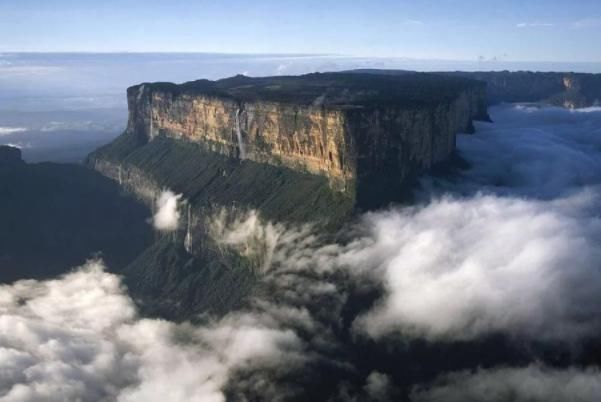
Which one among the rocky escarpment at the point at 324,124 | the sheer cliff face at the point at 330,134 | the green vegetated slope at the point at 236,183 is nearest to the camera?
the sheer cliff face at the point at 330,134

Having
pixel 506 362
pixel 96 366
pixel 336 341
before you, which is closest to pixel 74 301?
pixel 96 366

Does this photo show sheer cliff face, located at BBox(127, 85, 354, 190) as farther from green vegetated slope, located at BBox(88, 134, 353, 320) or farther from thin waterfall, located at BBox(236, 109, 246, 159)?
green vegetated slope, located at BBox(88, 134, 353, 320)

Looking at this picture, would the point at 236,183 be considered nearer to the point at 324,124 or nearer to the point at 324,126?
the point at 324,126

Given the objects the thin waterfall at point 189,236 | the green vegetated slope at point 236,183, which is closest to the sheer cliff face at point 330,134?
the green vegetated slope at point 236,183

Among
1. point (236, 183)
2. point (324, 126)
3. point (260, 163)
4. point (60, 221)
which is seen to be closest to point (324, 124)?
point (324, 126)

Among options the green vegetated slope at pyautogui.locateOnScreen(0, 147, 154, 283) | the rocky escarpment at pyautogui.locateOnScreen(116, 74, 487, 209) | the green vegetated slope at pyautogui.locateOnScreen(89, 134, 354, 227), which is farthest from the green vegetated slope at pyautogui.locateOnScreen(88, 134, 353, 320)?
the green vegetated slope at pyautogui.locateOnScreen(0, 147, 154, 283)

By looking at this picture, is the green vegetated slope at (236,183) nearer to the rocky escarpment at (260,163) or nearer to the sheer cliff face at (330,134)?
the rocky escarpment at (260,163)
